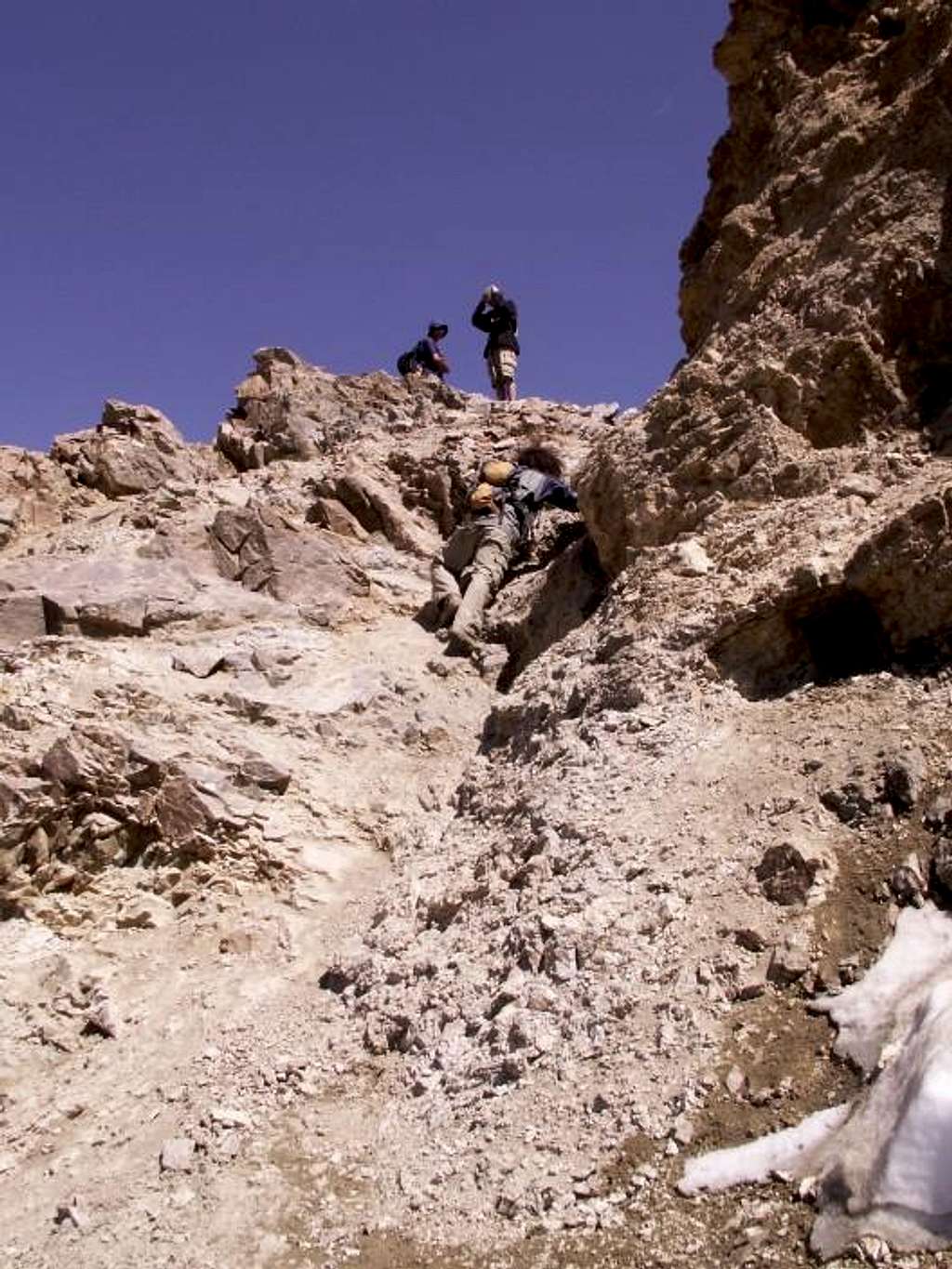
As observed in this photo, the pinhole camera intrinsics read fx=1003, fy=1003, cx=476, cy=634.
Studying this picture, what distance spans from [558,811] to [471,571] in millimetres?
6381

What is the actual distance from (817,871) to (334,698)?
6.42 meters

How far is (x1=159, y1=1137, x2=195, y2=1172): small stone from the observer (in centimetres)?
552

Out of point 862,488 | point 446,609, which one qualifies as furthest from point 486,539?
point 862,488

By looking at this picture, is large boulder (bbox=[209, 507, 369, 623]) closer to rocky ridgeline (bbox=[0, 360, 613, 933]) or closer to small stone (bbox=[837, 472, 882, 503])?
rocky ridgeline (bbox=[0, 360, 613, 933])

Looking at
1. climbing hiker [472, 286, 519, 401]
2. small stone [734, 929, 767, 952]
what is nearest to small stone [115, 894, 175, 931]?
small stone [734, 929, 767, 952]

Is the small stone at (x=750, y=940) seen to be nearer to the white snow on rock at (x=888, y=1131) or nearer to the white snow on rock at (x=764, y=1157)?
the white snow on rock at (x=888, y=1131)

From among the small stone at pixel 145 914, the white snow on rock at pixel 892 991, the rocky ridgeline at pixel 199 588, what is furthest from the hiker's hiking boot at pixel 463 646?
the white snow on rock at pixel 892 991

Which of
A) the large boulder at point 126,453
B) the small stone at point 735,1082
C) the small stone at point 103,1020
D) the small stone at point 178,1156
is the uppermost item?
the large boulder at point 126,453

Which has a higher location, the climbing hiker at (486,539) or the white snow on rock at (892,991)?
the climbing hiker at (486,539)

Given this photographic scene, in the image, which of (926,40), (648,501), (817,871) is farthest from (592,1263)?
(926,40)

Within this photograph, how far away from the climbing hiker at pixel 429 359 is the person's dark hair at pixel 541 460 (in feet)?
20.4

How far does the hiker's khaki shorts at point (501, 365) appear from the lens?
68.8 ft

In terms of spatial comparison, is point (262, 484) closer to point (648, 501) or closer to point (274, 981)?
point (648, 501)

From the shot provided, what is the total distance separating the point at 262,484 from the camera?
52.4 feet
